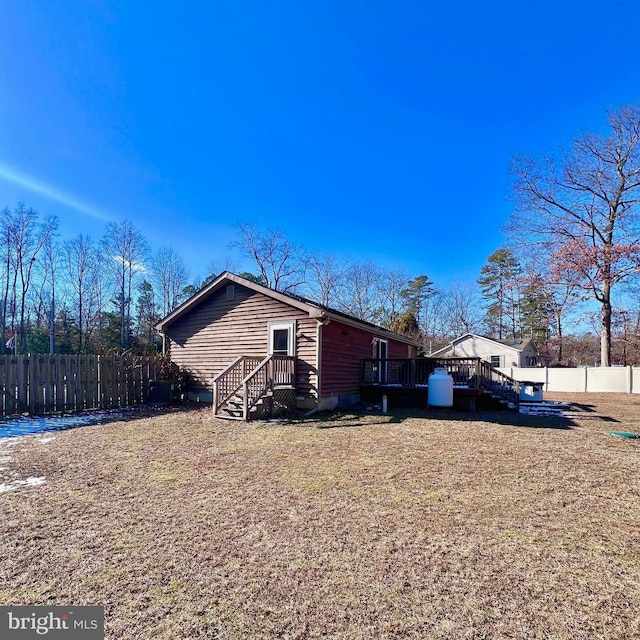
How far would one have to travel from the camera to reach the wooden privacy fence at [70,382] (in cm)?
874

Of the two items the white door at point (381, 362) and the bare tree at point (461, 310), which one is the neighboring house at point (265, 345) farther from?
the bare tree at point (461, 310)

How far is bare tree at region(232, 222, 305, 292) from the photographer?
31466 mm

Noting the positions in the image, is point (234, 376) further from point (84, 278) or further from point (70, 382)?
point (84, 278)

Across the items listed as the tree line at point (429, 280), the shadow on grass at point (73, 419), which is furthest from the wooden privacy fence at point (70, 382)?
the tree line at point (429, 280)

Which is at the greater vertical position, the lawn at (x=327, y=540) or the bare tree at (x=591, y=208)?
the bare tree at (x=591, y=208)

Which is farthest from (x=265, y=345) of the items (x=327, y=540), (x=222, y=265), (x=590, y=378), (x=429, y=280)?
(x=429, y=280)

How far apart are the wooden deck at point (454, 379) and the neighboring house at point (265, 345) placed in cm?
61

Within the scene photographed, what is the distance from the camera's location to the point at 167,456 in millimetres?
5637

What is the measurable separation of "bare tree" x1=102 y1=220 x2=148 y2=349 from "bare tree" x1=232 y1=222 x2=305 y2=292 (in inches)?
351

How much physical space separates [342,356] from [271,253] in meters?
21.8

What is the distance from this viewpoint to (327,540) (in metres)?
3.02

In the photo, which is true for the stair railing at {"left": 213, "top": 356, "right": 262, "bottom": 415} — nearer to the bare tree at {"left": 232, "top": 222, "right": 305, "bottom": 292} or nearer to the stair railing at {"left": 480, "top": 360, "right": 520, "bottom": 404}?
the stair railing at {"left": 480, "top": 360, "right": 520, "bottom": 404}

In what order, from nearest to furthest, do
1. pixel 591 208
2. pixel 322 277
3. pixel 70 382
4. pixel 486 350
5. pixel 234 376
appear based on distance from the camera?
pixel 70 382 → pixel 234 376 → pixel 591 208 → pixel 486 350 → pixel 322 277

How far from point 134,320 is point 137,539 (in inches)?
1356
